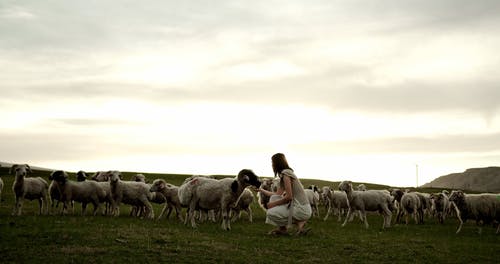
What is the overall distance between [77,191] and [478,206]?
2024 cm

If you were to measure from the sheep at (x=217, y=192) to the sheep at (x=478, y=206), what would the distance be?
11.9 meters

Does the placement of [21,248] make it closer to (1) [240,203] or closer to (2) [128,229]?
(2) [128,229]

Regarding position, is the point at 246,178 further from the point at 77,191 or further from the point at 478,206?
the point at 478,206

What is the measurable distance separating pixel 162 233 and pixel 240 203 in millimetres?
9834

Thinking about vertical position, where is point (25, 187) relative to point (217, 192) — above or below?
below

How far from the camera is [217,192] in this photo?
63.6ft

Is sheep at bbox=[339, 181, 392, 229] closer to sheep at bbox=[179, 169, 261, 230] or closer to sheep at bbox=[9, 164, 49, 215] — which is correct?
sheep at bbox=[179, 169, 261, 230]

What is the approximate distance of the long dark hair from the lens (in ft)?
54.8

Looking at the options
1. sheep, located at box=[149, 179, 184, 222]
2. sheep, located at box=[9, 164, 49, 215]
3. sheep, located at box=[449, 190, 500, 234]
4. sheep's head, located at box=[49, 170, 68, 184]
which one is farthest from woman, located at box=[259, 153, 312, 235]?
sheep, located at box=[9, 164, 49, 215]

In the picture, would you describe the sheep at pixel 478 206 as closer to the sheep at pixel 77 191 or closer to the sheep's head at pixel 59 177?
the sheep at pixel 77 191

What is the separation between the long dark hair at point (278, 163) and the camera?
16.7m

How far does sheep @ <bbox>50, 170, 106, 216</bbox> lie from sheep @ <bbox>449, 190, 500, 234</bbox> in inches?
716

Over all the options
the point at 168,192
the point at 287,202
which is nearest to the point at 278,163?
the point at 287,202

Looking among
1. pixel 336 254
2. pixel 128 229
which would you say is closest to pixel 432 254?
pixel 336 254
